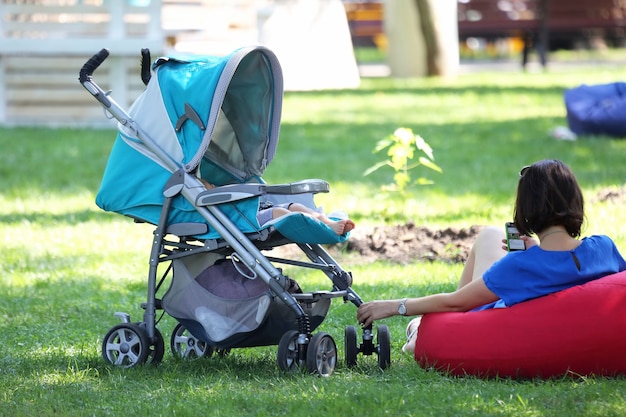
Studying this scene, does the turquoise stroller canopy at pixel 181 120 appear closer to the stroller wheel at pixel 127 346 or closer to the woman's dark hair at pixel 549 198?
the stroller wheel at pixel 127 346

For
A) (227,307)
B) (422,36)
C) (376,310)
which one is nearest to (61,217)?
(227,307)

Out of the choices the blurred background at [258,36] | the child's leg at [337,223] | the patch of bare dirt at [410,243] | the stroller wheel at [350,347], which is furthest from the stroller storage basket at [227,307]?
the blurred background at [258,36]

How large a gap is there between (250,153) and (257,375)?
1197 millimetres

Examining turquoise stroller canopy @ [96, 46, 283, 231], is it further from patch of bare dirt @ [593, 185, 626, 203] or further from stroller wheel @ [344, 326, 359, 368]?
patch of bare dirt @ [593, 185, 626, 203]

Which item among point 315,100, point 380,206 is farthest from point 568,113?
point 315,100

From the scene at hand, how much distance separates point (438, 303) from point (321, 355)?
0.54 meters

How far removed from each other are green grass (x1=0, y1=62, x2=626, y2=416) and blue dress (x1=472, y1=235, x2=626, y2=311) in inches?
14.8

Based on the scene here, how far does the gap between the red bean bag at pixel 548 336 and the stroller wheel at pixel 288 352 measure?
63 cm

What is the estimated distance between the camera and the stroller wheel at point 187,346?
5.20 metres

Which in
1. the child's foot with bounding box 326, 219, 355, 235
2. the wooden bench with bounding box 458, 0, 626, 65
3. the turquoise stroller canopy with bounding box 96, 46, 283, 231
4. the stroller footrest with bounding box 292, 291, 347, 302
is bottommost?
the stroller footrest with bounding box 292, 291, 347, 302

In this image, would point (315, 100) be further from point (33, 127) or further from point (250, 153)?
point (250, 153)

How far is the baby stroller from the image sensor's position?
4.65m

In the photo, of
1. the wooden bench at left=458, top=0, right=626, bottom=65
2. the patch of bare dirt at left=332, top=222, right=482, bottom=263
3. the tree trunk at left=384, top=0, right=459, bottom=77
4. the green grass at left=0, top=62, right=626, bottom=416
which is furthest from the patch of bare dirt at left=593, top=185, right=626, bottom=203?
the wooden bench at left=458, top=0, right=626, bottom=65

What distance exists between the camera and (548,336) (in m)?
4.34
